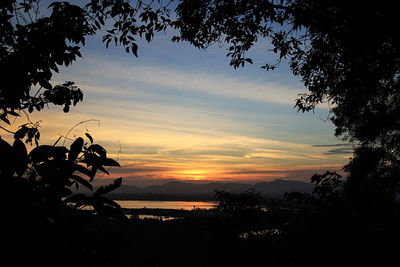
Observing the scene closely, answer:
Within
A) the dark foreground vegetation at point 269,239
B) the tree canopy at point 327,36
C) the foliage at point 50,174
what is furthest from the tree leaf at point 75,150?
the tree canopy at point 327,36

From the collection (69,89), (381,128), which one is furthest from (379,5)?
(381,128)

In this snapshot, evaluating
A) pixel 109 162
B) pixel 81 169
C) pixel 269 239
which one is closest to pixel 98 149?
pixel 109 162

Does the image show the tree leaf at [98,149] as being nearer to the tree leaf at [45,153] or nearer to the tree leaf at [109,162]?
the tree leaf at [109,162]

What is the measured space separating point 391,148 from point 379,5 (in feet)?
55.8

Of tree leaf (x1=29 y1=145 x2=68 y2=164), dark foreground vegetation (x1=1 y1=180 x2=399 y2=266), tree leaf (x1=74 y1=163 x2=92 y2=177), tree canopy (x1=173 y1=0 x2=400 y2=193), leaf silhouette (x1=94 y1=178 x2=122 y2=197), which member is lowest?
dark foreground vegetation (x1=1 y1=180 x2=399 y2=266)

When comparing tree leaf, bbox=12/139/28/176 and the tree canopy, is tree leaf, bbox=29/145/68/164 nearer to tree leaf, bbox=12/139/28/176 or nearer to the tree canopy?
tree leaf, bbox=12/139/28/176

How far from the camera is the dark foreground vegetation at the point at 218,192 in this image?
176cm

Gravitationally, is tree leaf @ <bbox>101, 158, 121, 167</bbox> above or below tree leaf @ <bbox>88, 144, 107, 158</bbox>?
below

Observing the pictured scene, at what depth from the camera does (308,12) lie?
946 cm

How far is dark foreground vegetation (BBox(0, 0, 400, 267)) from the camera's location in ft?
5.76

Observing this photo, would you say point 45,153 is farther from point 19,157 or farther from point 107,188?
point 107,188

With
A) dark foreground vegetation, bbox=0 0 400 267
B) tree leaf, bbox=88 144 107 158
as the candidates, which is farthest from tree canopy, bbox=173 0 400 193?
tree leaf, bbox=88 144 107 158

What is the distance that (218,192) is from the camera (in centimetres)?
1666

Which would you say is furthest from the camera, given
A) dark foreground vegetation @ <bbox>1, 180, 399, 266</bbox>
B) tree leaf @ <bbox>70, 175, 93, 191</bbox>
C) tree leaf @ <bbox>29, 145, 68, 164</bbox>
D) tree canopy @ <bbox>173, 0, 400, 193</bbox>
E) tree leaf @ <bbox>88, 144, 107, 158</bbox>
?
tree canopy @ <bbox>173, 0, 400, 193</bbox>
